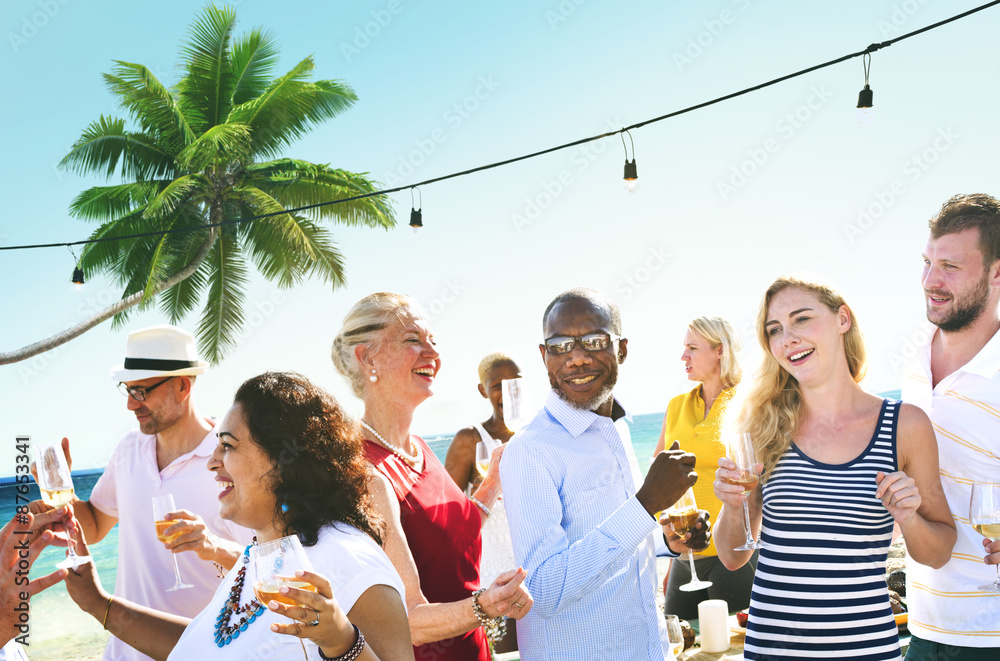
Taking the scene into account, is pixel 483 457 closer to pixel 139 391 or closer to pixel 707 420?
pixel 139 391

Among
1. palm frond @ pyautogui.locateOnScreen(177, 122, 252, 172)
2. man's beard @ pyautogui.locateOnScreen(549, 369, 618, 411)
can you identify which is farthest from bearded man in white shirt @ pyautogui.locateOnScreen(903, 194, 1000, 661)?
palm frond @ pyautogui.locateOnScreen(177, 122, 252, 172)

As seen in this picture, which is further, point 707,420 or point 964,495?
point 707,420

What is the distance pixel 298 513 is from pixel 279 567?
47cm

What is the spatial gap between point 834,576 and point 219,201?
2060cm

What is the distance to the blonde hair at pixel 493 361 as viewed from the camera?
5738mm

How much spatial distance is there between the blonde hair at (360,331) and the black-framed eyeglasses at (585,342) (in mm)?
695

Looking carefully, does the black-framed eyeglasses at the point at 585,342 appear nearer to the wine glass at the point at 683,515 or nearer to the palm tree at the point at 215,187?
the wine glass at the point at 683,515

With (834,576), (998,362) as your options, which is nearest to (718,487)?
(834,576)

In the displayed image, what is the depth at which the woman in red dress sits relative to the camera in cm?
245

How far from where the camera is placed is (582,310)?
2.82 m

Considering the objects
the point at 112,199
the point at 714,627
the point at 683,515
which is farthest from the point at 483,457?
the point at 112,199

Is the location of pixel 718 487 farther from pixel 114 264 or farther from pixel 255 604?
pixel 114 264

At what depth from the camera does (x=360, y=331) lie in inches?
121

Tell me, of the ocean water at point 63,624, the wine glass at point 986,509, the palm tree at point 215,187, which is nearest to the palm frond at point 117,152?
the palm tree at point 215,187
